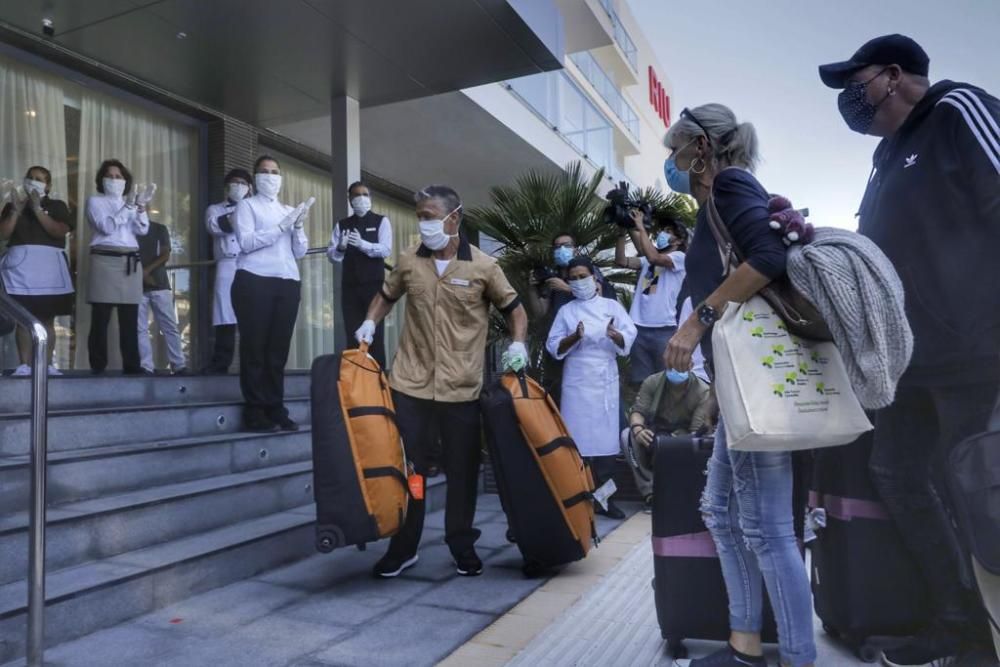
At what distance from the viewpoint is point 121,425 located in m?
4.39

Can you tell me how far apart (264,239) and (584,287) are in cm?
222

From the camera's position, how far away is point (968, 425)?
226 centimetres

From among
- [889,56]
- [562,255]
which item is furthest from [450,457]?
[562,255]

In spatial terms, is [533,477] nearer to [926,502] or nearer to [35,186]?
[926,502]

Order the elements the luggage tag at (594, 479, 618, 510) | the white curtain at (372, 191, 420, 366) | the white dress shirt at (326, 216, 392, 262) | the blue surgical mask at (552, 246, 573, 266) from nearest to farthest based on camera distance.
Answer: the luggage tag at (594, 479, 618, 510), the white dress shirt at (326, 216, 392, 262), the blue surgical mask at (552, 246, 573, 266), the white curtain at (372, 191, 420, 366)

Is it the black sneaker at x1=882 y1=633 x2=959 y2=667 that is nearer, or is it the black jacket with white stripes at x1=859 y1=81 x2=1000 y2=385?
the black jacket with white stripes at x1=859 y1=81 x2=1000 y2=385

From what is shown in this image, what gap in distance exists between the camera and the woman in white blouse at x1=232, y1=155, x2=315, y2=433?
16.6ft

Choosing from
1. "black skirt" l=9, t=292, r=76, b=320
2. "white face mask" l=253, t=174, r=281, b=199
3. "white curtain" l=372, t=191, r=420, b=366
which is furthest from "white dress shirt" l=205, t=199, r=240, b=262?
"white curtain" l=372, t=191, r=420, b=366

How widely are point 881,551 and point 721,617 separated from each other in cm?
59

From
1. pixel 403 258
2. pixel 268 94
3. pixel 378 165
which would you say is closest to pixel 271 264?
pixel 403 258

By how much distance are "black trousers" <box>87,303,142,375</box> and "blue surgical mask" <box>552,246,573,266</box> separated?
→ 134 inches

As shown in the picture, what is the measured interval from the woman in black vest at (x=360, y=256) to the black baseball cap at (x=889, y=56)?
13.9 feet

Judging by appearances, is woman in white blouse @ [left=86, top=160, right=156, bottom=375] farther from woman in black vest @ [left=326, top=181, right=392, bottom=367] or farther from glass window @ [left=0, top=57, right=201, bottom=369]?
woman in black vest @ [left=326, top=181, right=392, bottom=367]

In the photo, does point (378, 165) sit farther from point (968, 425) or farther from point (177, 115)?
point (968, 425)
